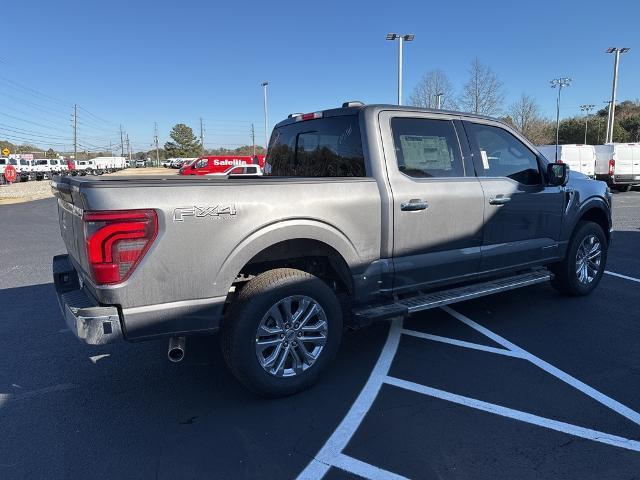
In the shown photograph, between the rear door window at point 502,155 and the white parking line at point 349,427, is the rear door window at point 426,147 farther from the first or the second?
the white parking line at point 349,427

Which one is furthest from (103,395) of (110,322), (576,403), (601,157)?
(601,157)

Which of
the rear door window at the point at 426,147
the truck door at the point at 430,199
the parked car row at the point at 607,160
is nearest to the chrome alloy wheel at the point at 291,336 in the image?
the truck door at the point at 430,199

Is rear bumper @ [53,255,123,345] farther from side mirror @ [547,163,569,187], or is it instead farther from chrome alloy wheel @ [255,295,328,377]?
side mirror @ [547,163,569,187]

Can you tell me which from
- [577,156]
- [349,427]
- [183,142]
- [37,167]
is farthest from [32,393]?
[183,142]

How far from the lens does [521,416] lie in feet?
10.3

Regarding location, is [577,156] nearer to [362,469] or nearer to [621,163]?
[621,163]

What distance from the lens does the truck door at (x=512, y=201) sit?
178 inches

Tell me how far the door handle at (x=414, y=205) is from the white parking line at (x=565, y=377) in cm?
151

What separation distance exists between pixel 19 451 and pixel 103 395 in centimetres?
71

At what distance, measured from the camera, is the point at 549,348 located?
4238 millimetres

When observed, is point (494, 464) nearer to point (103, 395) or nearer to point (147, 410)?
point (147, 410)

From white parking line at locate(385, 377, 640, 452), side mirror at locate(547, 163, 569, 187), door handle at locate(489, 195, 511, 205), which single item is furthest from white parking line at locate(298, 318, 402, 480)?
side mirror at locate(547, 163, 569, 187)

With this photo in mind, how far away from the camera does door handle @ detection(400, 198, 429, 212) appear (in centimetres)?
384

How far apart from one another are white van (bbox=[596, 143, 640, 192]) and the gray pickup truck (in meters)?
18.2
